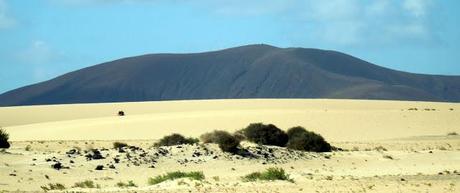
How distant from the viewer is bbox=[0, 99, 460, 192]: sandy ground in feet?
83.8

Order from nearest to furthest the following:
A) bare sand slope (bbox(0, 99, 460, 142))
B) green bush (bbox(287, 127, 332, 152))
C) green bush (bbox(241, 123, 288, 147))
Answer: green bush (bbox(287, 127, 332, 152)) < green bush (bbox(241, 123, 288, 147)) < bare sand slope (bbox(0, 99, 460, 142))

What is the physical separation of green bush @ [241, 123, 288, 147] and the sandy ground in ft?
10.3

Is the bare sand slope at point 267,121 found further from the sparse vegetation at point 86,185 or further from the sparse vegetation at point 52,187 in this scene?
the sparse vegetation at point 52,187

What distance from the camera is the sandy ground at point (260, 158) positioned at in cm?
2553

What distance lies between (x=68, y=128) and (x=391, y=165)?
3325cm

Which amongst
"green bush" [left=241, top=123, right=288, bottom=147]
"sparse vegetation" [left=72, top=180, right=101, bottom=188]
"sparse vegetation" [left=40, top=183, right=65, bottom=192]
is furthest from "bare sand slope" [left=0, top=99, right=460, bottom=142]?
"sparse vegetation" [left=40, top=183, right=65, bottom=192]

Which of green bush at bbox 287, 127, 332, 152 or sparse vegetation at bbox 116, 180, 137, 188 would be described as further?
green bush at bbox 287, 127, 332, 152

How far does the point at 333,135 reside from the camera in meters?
54.9

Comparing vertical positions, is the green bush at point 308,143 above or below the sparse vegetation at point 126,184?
above

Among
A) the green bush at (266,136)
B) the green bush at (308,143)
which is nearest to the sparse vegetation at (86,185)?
the green bush at (308,143)

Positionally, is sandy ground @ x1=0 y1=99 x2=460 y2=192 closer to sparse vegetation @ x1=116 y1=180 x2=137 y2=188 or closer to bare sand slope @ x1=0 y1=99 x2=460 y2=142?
bare sand slope @ x1=0 y1=99 x2=460 y2=142

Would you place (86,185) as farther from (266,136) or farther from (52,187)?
(266,136)

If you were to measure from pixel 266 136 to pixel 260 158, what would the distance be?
5347mm

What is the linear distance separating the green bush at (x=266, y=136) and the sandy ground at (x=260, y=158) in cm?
313
